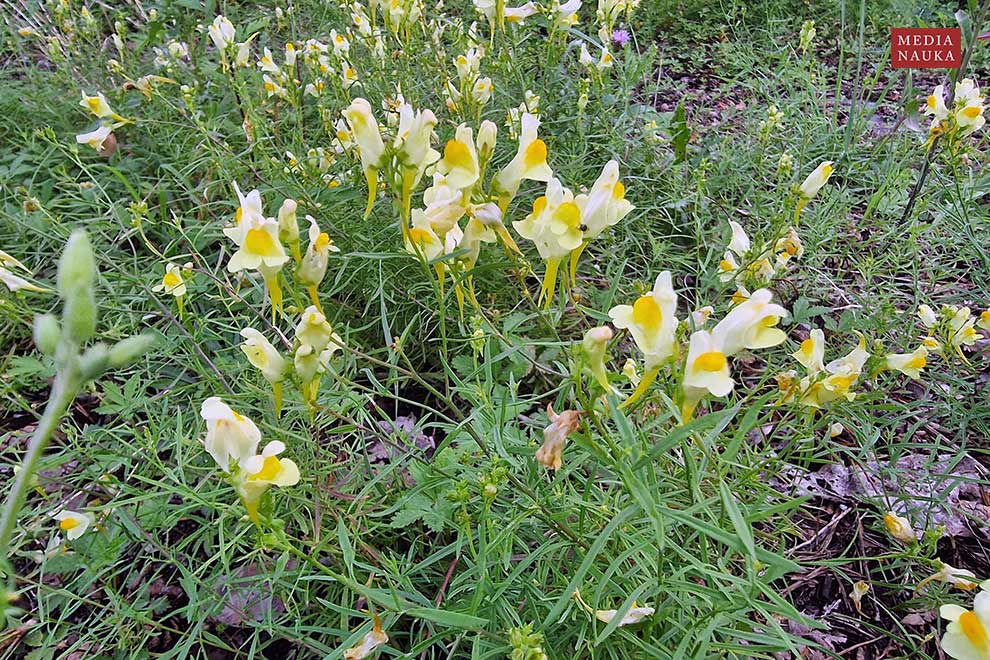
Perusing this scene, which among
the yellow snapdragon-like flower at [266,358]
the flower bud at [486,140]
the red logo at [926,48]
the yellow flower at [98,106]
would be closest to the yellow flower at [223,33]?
the yellow flower at [98,106]

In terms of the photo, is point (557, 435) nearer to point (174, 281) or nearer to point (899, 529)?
point (899, 529)

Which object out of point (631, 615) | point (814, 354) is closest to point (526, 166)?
point (814, 354)

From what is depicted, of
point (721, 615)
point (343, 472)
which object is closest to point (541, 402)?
point (343, 472)

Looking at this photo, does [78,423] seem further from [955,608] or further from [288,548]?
[955,608]

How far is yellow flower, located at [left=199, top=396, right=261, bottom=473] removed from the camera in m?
1.25

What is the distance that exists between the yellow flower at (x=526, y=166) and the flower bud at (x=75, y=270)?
1.04 m

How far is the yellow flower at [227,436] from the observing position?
4.10ft

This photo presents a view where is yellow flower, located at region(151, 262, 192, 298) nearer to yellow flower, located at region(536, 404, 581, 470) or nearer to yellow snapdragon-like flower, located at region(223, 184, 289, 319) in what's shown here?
yellow snapdragon-like flower, located at region(223, 184, 289, 319)

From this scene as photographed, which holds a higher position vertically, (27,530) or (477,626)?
(477,626)

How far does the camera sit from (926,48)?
3.15 m

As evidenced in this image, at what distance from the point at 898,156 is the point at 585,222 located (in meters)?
2.71

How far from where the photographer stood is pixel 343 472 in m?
2.20

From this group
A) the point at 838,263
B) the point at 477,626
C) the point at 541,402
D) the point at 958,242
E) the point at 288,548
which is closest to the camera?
the point at 288,548

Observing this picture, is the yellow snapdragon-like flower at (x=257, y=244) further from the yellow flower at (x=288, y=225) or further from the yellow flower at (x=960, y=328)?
the yellow flower at (x=960, y=328)
